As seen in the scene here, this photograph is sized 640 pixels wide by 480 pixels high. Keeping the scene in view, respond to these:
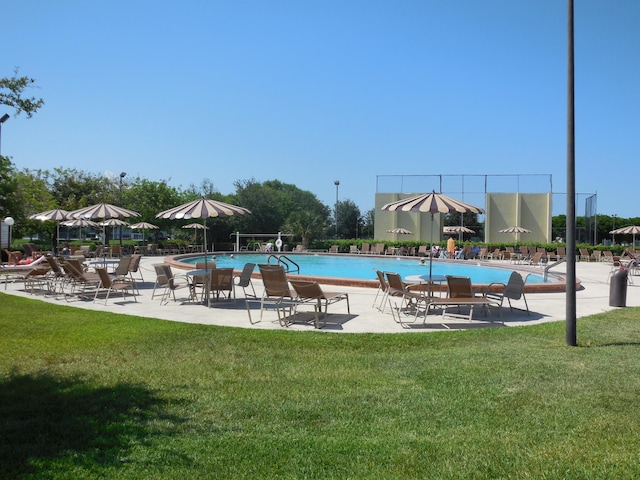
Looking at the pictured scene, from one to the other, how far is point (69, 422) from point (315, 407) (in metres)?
1.81

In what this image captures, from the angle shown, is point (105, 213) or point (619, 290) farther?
point (105, 213)

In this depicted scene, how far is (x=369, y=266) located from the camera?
25062 millimetres

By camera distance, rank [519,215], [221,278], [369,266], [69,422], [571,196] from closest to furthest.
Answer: [69,422]
[571,196]
[221,278]
[369,266]
[519,215]

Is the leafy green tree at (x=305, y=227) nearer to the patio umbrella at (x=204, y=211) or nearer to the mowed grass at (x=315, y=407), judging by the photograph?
the patio umbrella at (x=204, y=211)

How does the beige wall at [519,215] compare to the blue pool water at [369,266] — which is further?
the beige wall at [519,215]

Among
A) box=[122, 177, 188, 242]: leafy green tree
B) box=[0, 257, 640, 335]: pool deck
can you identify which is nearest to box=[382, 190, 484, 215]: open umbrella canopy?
box=[0, 257, 640, 335]: pool deck

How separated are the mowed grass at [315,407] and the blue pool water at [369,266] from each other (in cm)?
1076

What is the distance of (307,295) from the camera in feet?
27.0

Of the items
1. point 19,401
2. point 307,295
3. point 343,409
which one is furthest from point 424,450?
point 307,295

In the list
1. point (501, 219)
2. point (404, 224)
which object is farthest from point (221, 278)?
point (501, 219)

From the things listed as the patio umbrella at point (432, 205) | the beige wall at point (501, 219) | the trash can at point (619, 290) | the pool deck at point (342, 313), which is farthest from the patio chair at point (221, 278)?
the beige wall at point (501, 219)

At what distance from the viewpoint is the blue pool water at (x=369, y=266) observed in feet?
66.0

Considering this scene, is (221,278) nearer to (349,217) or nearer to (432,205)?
(432,205)

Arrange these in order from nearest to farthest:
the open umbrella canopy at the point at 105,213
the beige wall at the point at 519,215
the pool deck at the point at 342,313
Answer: the pool deck at the point at 342,313, the open umbrella canopy at the point at 105,213, the beige wall at the point at 519,215
